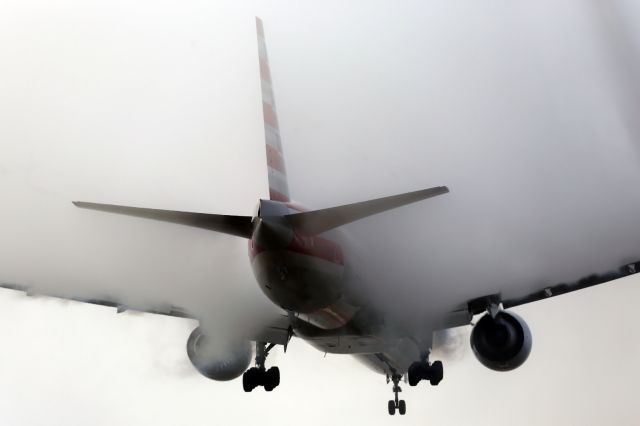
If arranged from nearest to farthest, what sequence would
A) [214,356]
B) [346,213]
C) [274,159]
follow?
[346,213]
[274,159]
[214,356]

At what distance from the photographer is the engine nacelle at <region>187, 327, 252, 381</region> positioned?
476 inches

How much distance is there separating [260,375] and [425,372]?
3800 millimetres

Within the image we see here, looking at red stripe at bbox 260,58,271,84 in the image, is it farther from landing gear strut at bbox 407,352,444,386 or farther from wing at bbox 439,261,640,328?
landing gear strut at bbox 407,352,444,386

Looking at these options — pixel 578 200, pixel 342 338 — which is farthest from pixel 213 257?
pixel 578 200

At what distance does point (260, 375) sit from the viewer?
11.6 meters

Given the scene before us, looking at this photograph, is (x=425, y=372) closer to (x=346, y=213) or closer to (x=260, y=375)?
(x=260, y=375)

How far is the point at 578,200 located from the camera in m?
11.0

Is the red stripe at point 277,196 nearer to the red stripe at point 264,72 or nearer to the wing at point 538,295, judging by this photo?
the red stripe at point 264,72

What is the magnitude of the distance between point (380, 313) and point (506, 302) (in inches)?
103

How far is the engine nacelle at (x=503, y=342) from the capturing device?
406 inches

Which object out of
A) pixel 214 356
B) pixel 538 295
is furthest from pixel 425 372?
pixel 214 356

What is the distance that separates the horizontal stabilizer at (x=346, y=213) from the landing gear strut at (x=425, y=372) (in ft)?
23.2

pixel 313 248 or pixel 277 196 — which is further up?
pixel 277 196

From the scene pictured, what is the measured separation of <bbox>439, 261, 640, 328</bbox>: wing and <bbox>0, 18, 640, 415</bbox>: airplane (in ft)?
0.06
